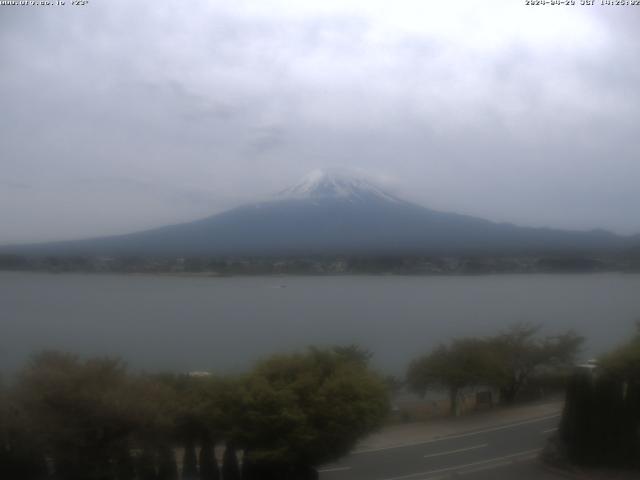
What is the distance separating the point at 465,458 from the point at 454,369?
2.65 metres

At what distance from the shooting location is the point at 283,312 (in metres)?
15.6

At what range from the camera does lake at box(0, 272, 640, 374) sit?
12.7 metres

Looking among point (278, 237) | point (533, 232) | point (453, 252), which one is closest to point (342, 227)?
point (278, 237)

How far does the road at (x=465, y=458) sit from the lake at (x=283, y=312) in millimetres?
1984

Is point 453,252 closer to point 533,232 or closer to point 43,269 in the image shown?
point 533,232

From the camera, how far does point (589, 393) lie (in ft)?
37.1

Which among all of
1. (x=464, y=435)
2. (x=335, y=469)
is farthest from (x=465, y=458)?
(x=335, y=469)

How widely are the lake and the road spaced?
1.98 m

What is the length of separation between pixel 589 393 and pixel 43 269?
9.29 meters

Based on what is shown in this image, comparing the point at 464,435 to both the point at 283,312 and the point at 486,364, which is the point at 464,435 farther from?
the point at 283,312

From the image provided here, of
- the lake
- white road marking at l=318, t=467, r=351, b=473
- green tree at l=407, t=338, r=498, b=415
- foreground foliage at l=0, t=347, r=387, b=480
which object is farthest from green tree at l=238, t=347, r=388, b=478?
green tree at l=407, t=338, r=498, b=415

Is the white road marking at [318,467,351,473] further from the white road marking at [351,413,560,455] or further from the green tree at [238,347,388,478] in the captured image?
the white road marking at [351,413,560,455]

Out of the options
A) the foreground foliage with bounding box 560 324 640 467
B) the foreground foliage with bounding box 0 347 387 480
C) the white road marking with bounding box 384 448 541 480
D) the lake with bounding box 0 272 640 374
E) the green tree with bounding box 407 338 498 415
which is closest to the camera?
the foreground foliage with bounding box 0 347 387 480

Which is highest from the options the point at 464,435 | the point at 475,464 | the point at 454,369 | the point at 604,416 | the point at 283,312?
the point at 283,312
